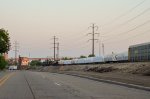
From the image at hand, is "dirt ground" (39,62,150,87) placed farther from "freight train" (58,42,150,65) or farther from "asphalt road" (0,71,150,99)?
"freight train" (58,42,150,65)

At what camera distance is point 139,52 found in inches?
2418

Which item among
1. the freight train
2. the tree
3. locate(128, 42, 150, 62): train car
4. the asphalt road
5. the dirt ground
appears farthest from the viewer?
the tree

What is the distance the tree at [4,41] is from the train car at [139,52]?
55.0 metres

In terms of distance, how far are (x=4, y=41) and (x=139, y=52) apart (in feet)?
201

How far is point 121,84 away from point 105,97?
470 inches

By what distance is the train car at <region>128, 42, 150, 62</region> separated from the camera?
189 feet

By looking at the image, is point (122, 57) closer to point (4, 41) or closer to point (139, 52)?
point (139, 52)

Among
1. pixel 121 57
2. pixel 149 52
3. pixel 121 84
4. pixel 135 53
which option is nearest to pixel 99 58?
pixel 121 57

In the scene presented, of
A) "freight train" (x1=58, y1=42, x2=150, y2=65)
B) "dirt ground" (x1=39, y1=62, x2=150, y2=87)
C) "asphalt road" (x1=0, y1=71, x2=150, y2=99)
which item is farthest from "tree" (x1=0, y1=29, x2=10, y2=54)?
"asphalt road" (x1=0, y1=71, x2=150, y2=99)

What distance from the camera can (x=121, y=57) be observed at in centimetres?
7444

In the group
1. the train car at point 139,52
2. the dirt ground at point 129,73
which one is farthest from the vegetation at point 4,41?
the dirt ground at point 129,73

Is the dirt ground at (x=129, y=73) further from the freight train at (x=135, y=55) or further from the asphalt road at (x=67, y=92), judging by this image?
the freight train at (x=135, y=55)

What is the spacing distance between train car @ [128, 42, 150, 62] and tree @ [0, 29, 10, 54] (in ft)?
180

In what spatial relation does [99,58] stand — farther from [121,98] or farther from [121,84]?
[121,98]
